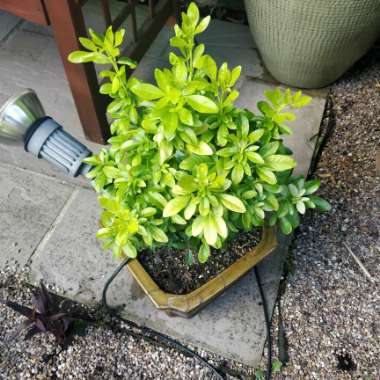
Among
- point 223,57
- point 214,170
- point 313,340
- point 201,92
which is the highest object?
point 201,92

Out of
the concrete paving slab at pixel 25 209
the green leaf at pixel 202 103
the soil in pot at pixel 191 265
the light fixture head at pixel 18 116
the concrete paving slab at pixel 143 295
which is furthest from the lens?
the concrete paving slab at pixel 25 209

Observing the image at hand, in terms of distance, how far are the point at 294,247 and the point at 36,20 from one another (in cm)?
139

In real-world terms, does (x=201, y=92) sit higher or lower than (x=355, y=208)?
higher

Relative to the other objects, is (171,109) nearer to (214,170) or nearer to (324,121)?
(214,170)

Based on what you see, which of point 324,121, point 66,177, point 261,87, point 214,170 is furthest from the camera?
point 261,87

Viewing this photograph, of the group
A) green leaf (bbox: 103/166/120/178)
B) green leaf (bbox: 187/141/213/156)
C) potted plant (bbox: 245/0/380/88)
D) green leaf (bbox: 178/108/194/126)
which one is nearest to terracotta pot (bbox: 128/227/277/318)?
green leaf (bbox: 103/166/120/178)

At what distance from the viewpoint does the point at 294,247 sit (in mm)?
1877

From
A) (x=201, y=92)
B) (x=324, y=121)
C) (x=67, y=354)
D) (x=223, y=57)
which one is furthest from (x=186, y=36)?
(x=223, y=57)

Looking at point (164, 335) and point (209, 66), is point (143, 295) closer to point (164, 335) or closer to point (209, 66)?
point (164, 335)

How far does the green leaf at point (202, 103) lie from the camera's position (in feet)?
3.08

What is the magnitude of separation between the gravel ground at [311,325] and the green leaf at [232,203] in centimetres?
84

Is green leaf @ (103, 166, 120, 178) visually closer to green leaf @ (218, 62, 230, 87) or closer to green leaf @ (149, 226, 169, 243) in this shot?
green leaf @ (149, 226, 169, 243)

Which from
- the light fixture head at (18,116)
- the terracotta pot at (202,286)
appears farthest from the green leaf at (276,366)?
the light fixture head at (18,116)

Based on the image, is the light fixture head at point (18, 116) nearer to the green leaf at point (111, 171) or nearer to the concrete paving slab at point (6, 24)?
the green leaf at point (111, 171)
